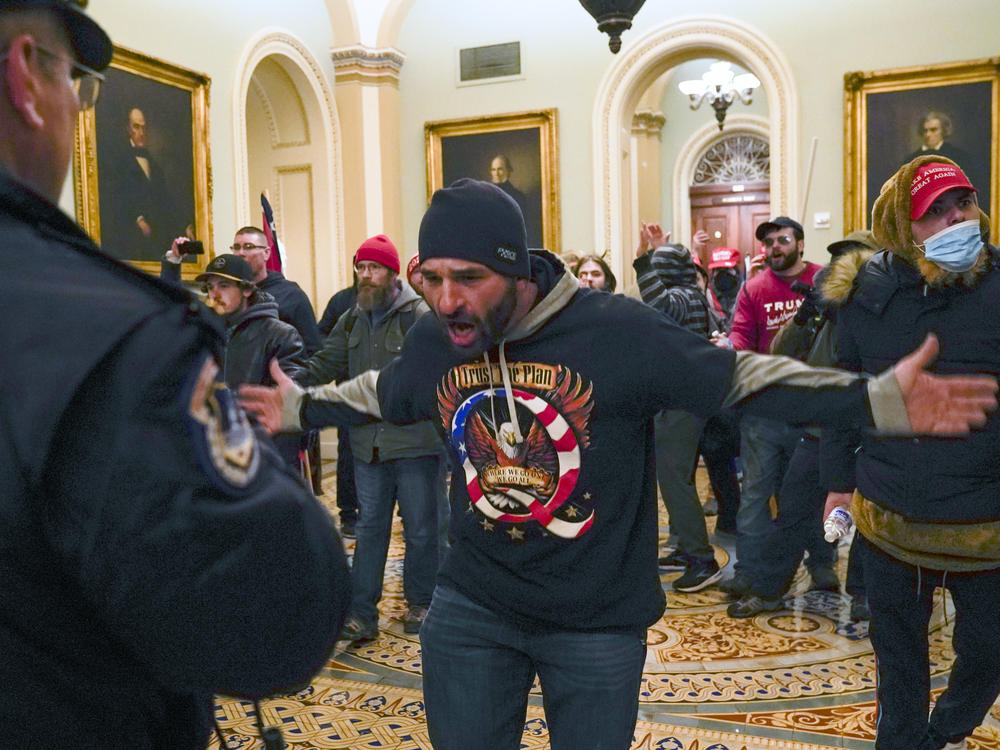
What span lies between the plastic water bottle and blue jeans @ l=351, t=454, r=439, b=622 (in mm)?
2042

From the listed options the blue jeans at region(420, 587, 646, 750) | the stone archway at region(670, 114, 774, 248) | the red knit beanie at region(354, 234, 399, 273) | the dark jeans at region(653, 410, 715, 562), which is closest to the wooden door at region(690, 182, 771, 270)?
the stone archway at region(670, 114, 774, 248)

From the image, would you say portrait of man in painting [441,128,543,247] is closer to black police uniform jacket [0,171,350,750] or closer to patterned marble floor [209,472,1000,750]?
patterned marble floor [209,472,1000,750]

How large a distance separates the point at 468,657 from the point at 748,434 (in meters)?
3.29

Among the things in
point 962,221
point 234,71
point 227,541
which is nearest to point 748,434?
point 962,221

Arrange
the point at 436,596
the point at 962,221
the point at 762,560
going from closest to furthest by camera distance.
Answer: the point at 436,596 → the point at 962,221 → the point at 762,560

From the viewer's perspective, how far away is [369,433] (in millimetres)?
4379

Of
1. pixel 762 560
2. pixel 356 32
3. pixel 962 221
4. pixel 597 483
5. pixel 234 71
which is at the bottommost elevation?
pixel 762 560

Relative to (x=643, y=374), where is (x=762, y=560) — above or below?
below

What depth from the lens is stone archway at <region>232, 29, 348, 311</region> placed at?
9.55 metres

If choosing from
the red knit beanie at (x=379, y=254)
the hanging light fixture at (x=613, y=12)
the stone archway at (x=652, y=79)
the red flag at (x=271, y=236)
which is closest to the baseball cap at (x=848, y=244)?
the red knit beanie at (x=379, y=254)

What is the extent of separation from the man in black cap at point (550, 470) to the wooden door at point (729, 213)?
16013 mm

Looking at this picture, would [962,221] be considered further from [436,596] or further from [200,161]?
[200,161]

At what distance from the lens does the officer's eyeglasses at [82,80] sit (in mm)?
886

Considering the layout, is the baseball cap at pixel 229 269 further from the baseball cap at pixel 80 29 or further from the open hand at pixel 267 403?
the baseball cap at pixel 80 29
